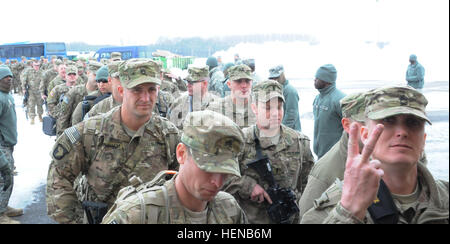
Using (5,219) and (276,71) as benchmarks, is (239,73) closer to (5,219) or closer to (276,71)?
(276,71)

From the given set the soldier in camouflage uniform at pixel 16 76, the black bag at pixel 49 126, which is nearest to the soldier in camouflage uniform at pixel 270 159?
the black bag at pixel 49 126

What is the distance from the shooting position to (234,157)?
2082 millimetres

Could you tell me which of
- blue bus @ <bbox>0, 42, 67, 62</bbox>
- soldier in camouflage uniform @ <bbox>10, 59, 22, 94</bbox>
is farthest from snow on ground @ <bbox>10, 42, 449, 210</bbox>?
blue bus @ <bbox>0, 42, 67, 62</bbox>

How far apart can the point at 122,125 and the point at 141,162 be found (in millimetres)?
310

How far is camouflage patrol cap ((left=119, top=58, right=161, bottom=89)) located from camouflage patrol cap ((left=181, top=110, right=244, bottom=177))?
1.31 metres

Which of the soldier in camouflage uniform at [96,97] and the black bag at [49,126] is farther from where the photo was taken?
the black bag at [49,126]

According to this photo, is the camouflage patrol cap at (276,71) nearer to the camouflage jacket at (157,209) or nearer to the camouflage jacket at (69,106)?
the camouflage jacket at (69,106)

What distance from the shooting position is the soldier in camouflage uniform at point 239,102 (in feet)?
16.4

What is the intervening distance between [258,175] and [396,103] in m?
1.70

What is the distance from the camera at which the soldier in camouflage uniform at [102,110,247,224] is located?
6.51ft

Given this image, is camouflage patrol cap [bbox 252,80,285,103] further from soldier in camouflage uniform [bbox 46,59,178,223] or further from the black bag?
the black bag

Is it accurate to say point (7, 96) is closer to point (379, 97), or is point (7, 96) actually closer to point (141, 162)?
point (141, 162)

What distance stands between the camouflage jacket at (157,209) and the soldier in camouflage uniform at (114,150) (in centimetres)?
97
